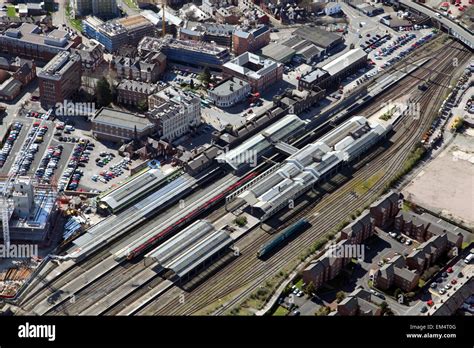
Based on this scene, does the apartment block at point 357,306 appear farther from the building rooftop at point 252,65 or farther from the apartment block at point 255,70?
the building rooftop at point 252,65

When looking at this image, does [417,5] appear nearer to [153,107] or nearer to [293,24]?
[293,24]

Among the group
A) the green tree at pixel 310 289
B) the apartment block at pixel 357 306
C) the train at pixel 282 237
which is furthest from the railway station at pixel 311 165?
the apartment block at pixel 357 306

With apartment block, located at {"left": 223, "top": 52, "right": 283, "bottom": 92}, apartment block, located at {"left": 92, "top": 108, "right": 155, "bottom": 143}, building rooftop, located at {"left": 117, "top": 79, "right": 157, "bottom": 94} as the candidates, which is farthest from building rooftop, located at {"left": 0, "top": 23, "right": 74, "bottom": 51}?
apartment block, located at {"left": 223, "top": 52, "right": 283, "bottom": 92}

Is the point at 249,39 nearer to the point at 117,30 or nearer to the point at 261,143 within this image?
the point at 117,30

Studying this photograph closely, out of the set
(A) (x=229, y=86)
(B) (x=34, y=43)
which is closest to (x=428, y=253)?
(A) (x=229, y=86)

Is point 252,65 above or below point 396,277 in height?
above
